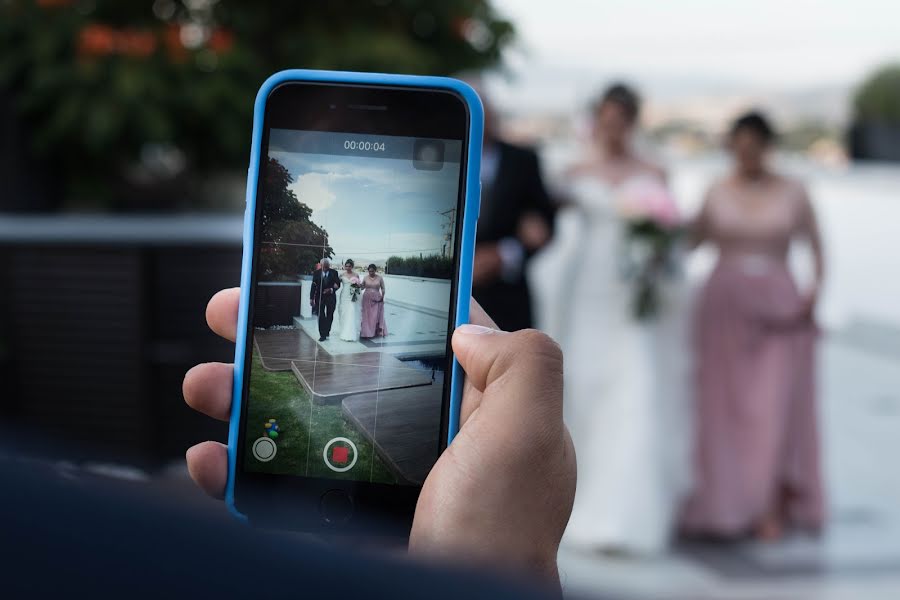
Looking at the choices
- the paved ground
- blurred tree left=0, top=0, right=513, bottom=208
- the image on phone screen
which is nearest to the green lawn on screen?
the image on phone screen

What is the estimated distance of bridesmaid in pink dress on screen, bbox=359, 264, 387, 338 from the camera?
0.80 meters

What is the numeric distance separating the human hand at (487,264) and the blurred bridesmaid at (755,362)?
3.16 feet

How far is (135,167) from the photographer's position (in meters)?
4.80

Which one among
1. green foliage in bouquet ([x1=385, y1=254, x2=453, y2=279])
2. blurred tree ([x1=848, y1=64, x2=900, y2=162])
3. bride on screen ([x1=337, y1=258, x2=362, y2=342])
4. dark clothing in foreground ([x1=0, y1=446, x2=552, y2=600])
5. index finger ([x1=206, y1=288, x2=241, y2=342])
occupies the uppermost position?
blurred tree ([x1=848, y1=64, x2=900, y2=162])

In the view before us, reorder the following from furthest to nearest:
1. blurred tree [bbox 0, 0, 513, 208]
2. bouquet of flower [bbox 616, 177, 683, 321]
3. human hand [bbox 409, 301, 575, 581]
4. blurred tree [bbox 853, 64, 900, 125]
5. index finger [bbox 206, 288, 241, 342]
Result: blurred tree [bbox 853, 64, 900, 125] < bouquet of flower [bbox 616, 177, 683, 321] < blurred tree [bbox 0, 0, 513, 208] < index finger [bbox 206, 288, 241, 342] < human hand [bbox 409, 301, 575, 581]

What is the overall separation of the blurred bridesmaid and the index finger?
3.08 m

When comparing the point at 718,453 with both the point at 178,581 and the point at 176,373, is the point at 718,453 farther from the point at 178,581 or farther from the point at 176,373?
the point at 178,581

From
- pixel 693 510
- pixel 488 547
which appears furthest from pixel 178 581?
pixel 693 510

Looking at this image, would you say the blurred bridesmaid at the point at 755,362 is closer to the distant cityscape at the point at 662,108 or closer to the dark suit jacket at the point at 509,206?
the distant cityscape at the point at 662,108

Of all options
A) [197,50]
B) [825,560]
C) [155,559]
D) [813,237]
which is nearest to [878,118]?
[813,237]

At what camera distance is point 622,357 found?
362 centimetres

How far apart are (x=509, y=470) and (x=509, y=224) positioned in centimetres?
268

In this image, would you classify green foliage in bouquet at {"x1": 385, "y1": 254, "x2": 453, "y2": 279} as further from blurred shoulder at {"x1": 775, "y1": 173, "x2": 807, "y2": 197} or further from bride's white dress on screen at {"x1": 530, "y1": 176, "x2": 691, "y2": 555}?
blurred shoulder at {"x1": 775, "y1": 173, "x2": 807, "y2": 197}

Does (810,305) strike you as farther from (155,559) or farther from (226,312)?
(155,559)
